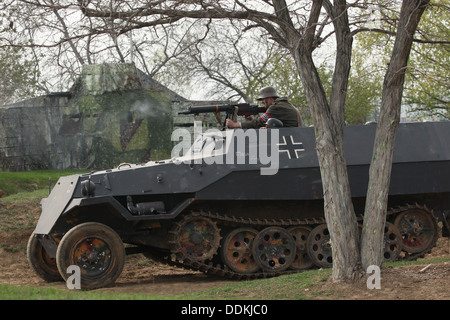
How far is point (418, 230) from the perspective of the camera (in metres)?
11.6

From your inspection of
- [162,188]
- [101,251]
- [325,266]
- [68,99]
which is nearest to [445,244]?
[325,266]

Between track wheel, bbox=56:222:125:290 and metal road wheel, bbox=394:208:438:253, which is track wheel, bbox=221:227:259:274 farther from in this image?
metal road wheel, bbox=394:208:438:253

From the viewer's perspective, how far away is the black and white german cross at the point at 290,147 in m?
10.7

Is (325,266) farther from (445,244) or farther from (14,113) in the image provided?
(14,113)

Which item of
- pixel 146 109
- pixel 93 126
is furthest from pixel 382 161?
pixel 93 126

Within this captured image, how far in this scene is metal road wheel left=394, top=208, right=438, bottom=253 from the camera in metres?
11.5

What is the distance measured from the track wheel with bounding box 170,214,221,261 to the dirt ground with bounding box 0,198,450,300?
0.43m

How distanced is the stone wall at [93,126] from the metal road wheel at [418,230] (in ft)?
50.9

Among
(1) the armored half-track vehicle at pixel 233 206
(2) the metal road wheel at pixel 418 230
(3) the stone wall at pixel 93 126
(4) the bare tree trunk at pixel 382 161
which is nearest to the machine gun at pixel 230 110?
(1) the armored half-track vehicle at pixel 233 206

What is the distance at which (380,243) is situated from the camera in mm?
8117

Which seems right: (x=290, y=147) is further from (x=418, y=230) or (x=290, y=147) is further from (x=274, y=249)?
(x=418, y=230)

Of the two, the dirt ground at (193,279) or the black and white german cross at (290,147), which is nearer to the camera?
the dirt ground at (193,279)

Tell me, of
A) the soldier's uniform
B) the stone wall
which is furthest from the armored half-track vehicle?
the stone wall

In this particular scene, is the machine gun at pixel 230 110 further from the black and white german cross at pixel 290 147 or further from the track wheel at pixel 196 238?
the track wheel at pixel 196 238
